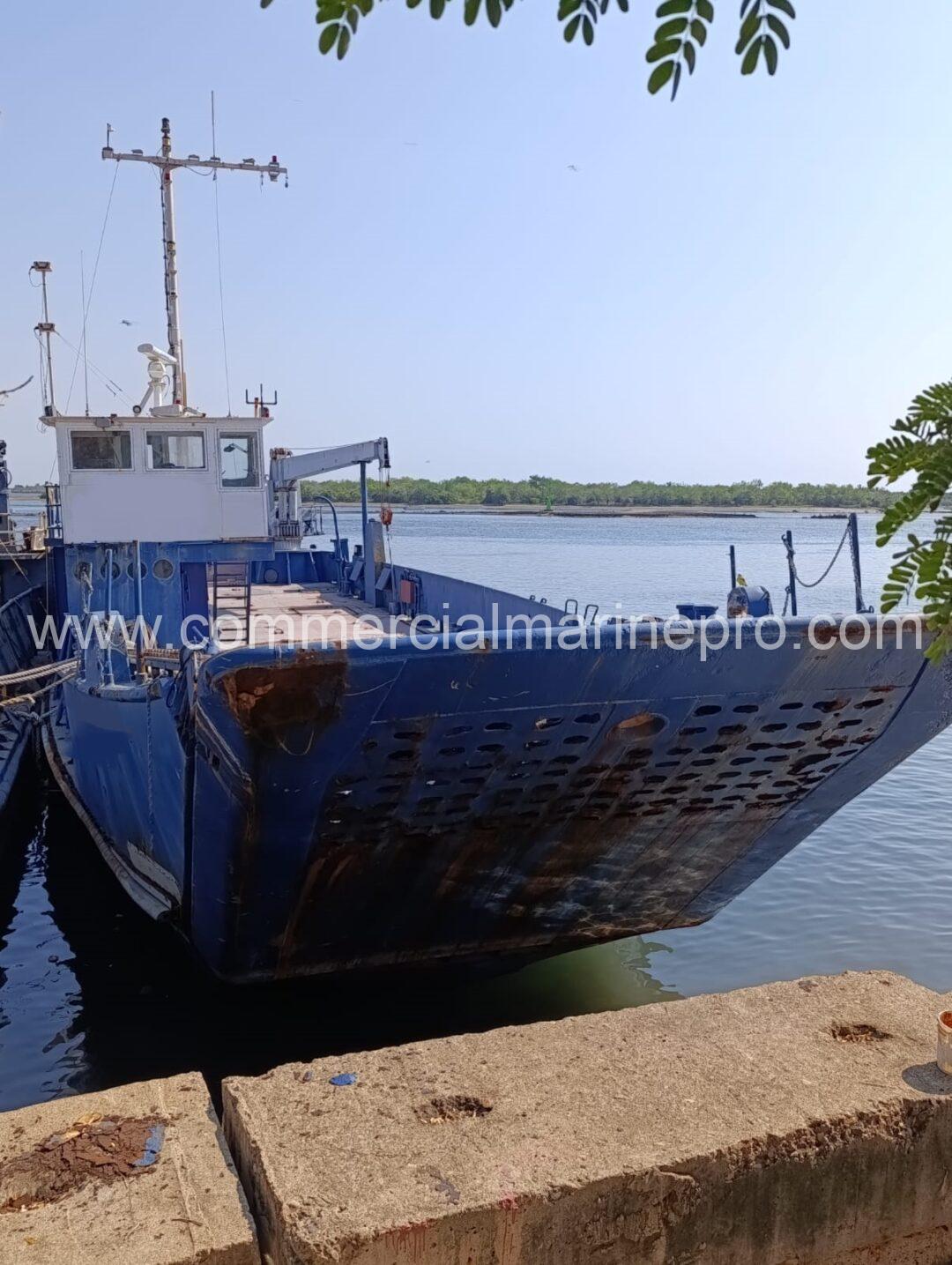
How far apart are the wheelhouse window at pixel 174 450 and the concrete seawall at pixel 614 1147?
9.26 meters

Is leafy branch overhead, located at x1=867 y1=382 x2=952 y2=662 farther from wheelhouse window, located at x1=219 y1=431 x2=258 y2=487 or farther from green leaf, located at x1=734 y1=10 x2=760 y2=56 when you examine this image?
wheelhouse window, located at x1=219 y1=431 x2=258 y2=487

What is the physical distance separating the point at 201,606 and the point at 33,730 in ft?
24.3

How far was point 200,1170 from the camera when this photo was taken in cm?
373

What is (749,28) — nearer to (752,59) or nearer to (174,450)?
(752,59)

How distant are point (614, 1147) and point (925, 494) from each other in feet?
8.55

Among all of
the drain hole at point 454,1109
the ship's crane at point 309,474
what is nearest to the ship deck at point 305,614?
the ship's crane at point 309,474

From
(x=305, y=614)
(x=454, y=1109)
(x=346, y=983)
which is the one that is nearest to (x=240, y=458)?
(x=305, y=614)

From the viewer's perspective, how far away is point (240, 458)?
12805 mm

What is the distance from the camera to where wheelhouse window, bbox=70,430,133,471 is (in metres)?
12.3

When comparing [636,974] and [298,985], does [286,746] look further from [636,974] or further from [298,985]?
[636,974]

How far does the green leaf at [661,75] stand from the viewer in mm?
2365

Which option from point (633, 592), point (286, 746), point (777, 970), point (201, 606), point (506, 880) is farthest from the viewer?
point (633, 592)

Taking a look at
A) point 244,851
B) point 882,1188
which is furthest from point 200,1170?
point 244,851

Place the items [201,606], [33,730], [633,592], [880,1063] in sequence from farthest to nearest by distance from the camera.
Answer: [633,592] < [33,730] < [201,606] < [880,1063]
